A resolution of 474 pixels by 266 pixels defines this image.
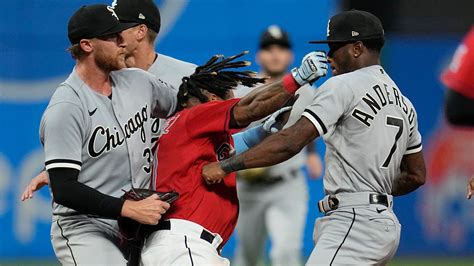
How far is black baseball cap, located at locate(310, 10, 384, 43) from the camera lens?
5.23 m

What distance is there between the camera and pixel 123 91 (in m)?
5.15

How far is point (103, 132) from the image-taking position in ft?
16.2

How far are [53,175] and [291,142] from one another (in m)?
1.23

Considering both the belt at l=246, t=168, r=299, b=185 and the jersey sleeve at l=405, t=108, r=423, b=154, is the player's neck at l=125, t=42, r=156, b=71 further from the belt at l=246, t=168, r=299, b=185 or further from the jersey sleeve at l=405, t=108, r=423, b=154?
the belt at l=246, t=168, r=299, b=185

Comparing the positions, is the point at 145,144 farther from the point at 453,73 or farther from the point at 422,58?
the point at 422,58

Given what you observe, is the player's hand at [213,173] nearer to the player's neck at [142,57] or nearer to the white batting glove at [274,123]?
the white batting glove at [274,123]

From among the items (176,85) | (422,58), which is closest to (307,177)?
(422,58)

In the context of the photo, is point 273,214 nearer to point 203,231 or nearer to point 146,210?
point 203,231

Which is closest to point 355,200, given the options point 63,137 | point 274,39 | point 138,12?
point 63,137

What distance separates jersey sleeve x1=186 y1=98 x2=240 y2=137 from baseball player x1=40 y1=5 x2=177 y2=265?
34cm

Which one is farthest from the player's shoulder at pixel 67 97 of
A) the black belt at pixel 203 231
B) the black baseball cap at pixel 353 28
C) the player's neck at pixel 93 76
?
the black baseball cap at pixel 353 28

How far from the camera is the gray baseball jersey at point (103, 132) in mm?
4762

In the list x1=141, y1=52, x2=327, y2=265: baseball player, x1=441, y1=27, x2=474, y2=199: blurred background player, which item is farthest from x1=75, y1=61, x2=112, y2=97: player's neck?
x1=441, y1=27, x2=474, y2=199: blurred background player

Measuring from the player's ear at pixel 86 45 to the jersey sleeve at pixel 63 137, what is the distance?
0.35 metres
